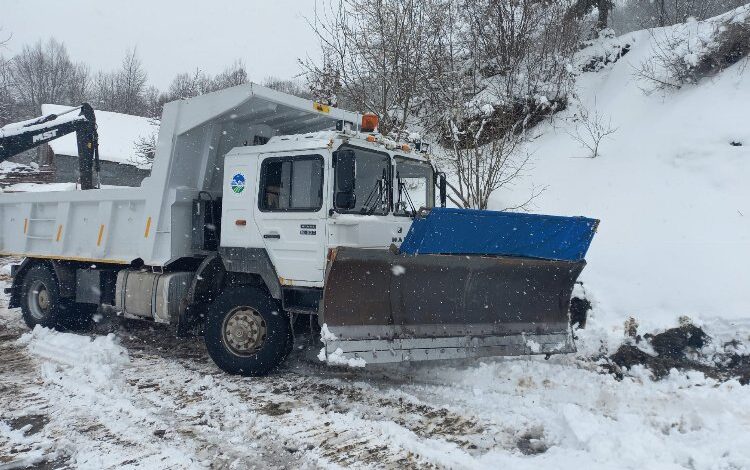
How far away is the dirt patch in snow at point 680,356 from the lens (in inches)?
226

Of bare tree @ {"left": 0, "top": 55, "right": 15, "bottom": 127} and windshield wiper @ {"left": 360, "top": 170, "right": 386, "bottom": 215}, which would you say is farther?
bare tree @ {"left": 0, "top": 55, "right": 15, "bottom": 127}

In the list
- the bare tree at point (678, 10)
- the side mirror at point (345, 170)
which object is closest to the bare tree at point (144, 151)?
the bare tree at point (678, 10)

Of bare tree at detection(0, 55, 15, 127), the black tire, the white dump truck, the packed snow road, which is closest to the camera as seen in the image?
the packed snow road

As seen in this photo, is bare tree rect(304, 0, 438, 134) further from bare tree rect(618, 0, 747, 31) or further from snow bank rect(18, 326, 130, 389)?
bare tree rect(618, 0, 747, 31)

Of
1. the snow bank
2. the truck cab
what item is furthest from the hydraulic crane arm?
the truck cab

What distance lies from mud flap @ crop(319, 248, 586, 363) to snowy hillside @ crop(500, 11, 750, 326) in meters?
1.64

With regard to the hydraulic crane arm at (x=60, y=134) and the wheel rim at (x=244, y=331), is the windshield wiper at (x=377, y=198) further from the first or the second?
the hydraulic crane arm at (x=60, y=134)

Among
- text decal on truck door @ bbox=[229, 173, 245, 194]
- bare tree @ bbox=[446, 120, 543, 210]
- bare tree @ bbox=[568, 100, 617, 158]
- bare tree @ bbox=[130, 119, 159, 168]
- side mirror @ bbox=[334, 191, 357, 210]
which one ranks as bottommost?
side mirror @ bbox=[334, 191, 357, 210]

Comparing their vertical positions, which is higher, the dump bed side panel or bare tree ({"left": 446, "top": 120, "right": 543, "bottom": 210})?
bare tree ({"left": 446, "top": 120, "right": 543, "bottom": 210})

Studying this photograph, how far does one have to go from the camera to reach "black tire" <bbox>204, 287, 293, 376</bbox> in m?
5.54

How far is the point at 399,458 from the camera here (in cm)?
388

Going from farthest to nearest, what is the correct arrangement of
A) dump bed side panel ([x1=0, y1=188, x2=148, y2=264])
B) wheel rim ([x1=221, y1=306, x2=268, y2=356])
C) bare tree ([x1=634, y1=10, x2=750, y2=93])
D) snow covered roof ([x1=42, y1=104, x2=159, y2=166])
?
snow covered roof ([x1=42, y1=104, x2=159, y2=166]) < bare tree ([x1=634, y1=10, x2=750, y2=93]) < dump bed side panel ([x1=0, y1=188, x2=148, y2=264]) < wheel rim ([x1=221, y1=306, x2=268, y2=356])

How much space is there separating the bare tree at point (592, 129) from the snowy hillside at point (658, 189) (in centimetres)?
15

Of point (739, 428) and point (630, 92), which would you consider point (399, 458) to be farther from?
point (630, 92)
